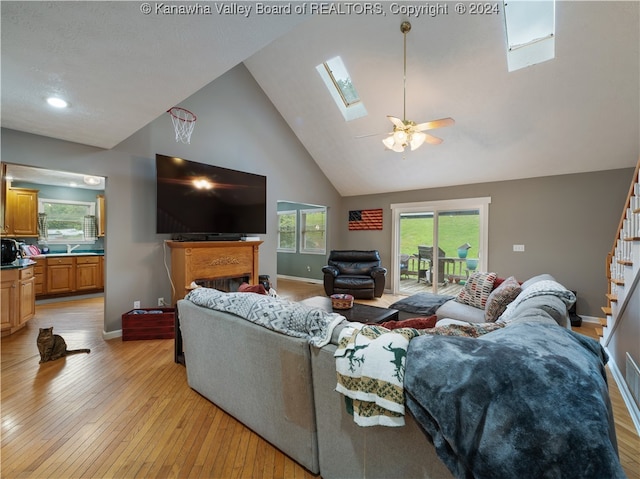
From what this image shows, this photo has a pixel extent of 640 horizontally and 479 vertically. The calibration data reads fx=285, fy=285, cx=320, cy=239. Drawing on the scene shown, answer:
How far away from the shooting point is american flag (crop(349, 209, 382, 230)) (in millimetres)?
6820

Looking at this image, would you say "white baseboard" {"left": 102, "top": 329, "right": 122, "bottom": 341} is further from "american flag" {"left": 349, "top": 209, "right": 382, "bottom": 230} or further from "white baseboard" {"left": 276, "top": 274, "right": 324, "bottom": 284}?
"american flag" {"left": 349, "top": 209, "right": 382, "bottom": 230}

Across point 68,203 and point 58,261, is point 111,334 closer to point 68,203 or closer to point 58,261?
point 58,261

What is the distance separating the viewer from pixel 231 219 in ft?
15.1

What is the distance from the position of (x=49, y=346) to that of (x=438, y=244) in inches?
244

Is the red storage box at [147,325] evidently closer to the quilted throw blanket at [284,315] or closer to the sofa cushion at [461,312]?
the quilted throw blanket at [284,315]

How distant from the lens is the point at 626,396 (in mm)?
2238

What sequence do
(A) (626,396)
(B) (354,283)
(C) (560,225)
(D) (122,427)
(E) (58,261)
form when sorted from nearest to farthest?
(D) (122,427) < (A) (626,396) < (C) (560,225) < (E) (58,261) < (B) (354,283)

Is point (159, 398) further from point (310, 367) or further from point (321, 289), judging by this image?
point (321, 289)

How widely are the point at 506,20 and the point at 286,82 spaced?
3.22 m

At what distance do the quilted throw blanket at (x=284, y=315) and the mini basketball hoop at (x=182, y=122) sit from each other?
10.5 ft

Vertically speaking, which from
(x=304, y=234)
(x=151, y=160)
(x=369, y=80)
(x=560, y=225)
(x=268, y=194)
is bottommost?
(x=304, y=234)

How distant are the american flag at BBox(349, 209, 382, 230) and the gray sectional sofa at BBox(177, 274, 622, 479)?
4893 mm

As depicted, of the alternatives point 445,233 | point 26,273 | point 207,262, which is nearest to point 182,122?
point 207,262

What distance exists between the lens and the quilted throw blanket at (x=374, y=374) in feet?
3.50
